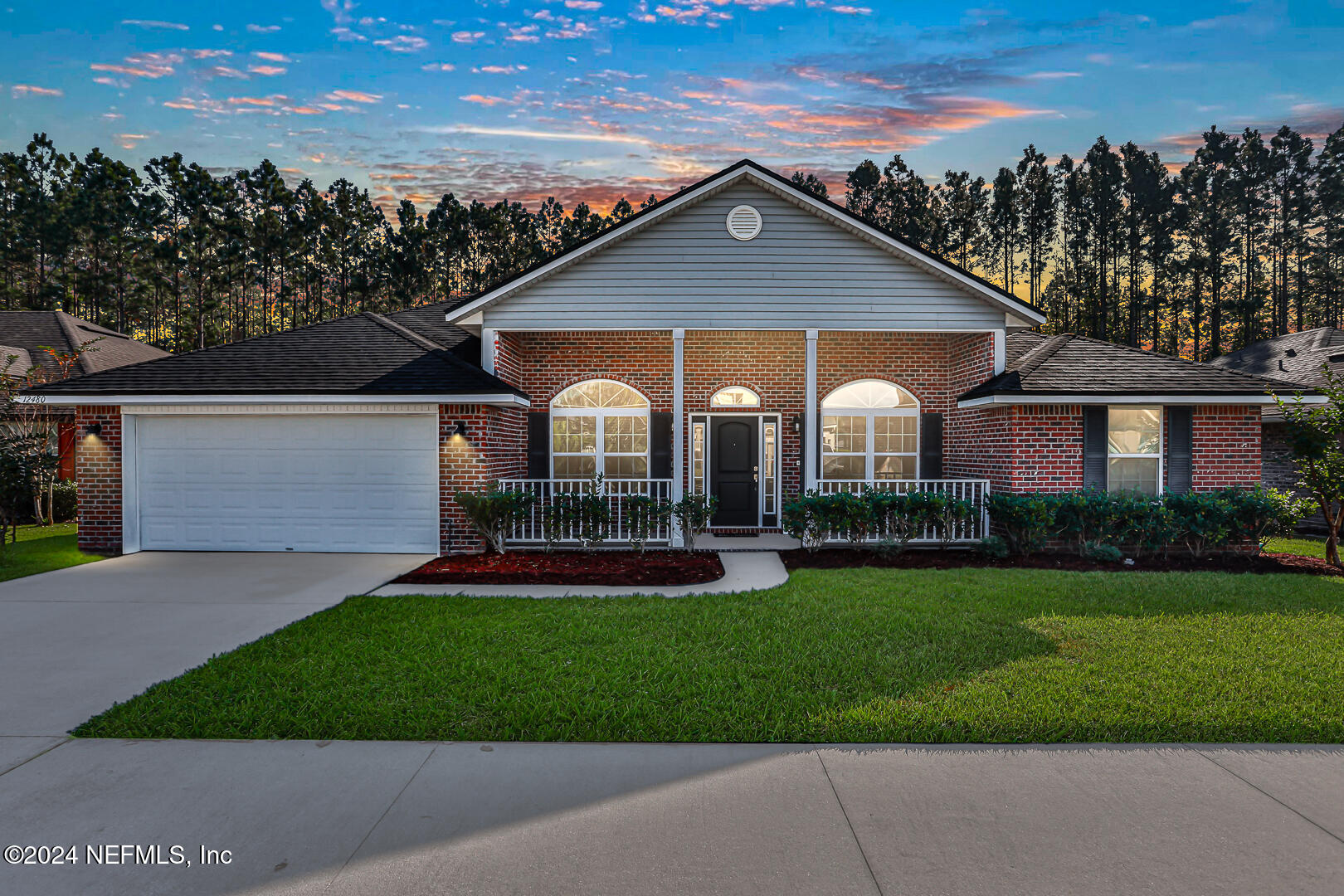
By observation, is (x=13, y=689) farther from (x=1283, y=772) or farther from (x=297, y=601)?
(x=1283, y=772)

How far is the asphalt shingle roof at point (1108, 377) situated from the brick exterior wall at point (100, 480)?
14227mm

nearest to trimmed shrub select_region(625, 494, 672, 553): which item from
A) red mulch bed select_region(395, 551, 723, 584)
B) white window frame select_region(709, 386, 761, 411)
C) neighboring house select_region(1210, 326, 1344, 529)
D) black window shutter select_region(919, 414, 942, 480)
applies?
red mulch bed select_region(395, 551, 723, 584)

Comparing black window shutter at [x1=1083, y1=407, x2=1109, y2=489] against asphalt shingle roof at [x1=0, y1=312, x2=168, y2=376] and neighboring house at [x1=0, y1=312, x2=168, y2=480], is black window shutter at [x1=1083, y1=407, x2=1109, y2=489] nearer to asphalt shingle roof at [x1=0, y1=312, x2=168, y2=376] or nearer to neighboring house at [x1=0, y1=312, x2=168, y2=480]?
neighboring house at [x1=0, y1=312, x2=168, y2=480]

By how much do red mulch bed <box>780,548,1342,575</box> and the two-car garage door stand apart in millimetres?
6176

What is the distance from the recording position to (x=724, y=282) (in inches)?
421

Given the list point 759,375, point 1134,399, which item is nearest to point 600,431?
point 759,375

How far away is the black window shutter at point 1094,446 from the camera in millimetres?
10180

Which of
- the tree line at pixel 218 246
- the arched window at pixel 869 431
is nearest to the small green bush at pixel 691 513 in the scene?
the arched window at pixel 869 431

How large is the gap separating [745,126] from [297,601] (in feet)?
54.6

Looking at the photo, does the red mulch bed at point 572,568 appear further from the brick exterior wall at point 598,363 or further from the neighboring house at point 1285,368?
the neighboring house at point 1285,368

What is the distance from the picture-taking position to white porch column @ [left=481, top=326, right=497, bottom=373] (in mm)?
10898

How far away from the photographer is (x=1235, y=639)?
5484mm

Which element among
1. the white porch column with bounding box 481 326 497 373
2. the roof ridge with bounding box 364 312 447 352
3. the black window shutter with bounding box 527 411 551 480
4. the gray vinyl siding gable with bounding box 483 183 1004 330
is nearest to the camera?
the gray vinyl siding gable with bounding box 483 183 1004 330

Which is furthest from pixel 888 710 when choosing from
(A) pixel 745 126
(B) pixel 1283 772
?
(A) pixel 745 126
